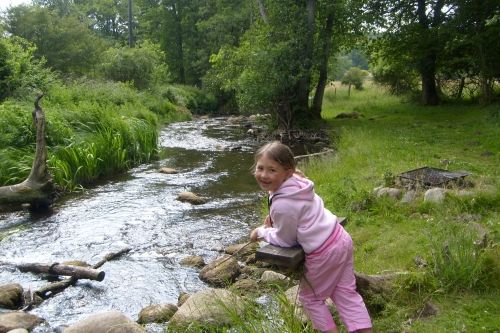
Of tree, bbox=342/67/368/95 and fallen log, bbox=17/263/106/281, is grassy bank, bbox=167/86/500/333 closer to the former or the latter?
fallen log, bbox=17/263/106/281

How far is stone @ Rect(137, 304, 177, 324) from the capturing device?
16.9 feet

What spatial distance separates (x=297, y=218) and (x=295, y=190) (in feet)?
0.62

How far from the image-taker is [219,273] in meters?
6.28

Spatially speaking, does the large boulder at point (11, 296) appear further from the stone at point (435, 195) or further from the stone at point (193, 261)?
the stone at point (435, 195)

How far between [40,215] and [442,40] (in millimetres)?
19879

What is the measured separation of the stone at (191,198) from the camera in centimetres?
1026

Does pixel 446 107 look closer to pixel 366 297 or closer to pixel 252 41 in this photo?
pixel 252 41

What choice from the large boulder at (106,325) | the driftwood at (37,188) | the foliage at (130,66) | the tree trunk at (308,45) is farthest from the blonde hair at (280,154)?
the foliage at (130,66)

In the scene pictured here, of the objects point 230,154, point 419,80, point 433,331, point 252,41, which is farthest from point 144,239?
point 419,80

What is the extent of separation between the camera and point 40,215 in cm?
935

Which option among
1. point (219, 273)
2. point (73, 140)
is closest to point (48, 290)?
point (219, 273)

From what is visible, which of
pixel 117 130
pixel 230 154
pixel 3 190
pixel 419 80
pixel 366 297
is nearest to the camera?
pixel 366 297

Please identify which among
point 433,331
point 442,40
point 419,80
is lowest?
point 433,331

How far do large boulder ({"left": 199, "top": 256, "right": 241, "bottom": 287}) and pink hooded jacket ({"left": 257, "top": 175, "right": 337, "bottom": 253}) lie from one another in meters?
3.12
